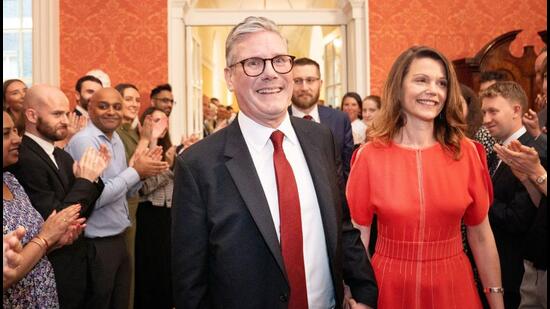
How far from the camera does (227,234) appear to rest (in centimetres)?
172

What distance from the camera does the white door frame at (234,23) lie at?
6820mm

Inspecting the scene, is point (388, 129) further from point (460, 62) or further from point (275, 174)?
point (460, 62)

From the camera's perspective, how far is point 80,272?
115 inches

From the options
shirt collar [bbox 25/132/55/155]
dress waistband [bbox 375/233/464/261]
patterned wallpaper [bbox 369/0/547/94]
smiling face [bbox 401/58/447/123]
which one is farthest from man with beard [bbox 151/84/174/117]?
dress waistband [bbox 375/233/464/261]

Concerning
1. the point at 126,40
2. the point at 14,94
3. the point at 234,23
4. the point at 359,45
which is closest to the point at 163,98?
the point at 14,94

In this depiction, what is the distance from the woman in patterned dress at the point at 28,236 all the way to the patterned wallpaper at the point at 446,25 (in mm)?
5215

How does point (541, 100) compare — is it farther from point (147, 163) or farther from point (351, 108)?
point (351, 108)

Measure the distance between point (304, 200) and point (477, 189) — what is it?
2.54ft

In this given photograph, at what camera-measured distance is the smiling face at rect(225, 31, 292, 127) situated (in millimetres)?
1767

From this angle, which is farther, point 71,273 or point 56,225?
point 71,273

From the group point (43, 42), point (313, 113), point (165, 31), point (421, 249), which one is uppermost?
point (165, 31)

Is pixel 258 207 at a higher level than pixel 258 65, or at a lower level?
lower

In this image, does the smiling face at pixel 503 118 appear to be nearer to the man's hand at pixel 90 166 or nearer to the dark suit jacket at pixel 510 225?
the dark suit jacket at pixel 510 225

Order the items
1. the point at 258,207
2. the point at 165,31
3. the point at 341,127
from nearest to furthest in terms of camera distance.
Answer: the point at 258,207, the point at 341,127, the point at 165,31
